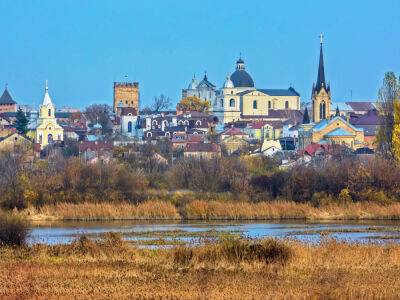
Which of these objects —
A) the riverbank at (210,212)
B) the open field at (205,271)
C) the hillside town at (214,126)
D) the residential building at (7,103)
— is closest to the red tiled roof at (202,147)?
the hillside town at (214,126)

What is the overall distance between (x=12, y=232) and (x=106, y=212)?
16.6m

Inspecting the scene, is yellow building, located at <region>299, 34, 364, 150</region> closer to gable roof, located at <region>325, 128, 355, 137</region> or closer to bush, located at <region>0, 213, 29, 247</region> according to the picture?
gable roof, located at <region>325, 128, 355, 137</region>

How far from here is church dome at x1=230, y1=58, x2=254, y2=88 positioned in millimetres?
164375

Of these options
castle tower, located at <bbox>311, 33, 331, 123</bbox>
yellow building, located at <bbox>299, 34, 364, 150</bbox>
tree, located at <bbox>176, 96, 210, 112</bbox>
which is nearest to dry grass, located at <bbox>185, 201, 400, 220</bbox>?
yellow building, located at <bbox>299, 34, 364, 150</bbox>

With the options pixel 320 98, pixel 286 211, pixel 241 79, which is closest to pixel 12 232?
pixel 286 211

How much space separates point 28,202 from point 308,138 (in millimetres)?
57013

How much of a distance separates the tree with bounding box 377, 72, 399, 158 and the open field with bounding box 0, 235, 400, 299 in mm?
38259

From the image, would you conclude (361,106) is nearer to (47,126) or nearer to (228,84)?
(228,84)

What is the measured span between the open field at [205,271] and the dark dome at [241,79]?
138378 mm

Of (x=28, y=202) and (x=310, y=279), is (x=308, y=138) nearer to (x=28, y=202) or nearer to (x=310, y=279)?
(x=28, y=202)

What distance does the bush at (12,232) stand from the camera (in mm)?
27609

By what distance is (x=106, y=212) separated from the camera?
44.3 metres

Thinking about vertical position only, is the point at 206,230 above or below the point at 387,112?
below

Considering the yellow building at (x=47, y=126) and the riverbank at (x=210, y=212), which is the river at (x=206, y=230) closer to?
the riverbank at (x=210, y=212)
